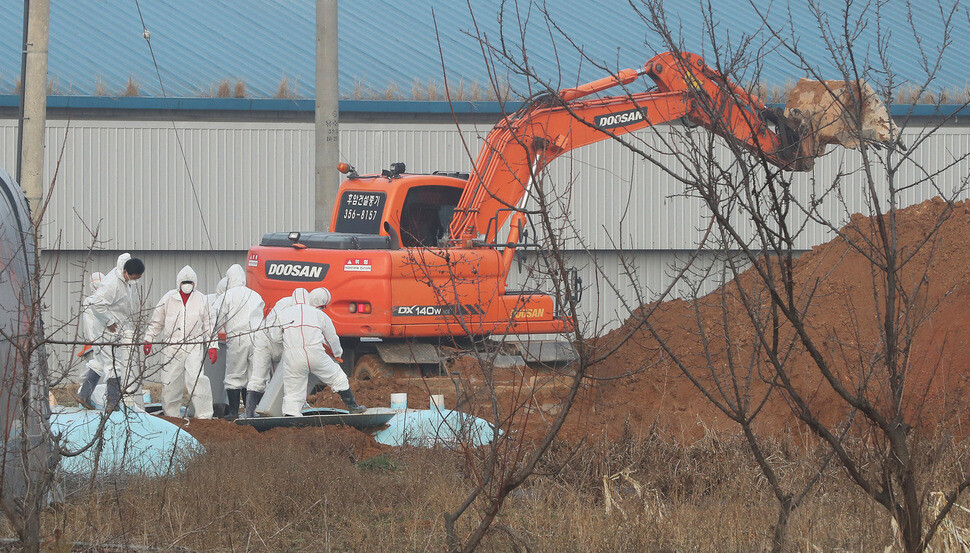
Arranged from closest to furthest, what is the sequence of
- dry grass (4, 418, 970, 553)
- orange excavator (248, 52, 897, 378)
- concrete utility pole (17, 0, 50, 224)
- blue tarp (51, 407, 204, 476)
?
dry grass (4, 418, 970, 553), blue tarp (51, 407, 204, 476), concrete utility pole (17, 0, 50, 224), orange excavator (248, 52, 897, 378)

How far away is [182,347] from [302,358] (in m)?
1.32

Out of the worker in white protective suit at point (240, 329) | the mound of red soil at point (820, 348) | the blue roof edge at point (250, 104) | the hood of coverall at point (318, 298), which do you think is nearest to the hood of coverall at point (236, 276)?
the worker in white protective suit at point (240, 329)

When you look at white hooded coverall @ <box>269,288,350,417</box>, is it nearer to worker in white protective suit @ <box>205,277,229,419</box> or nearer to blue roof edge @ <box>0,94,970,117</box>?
worker in white protective suit @ <box>205,277,229,419</box>

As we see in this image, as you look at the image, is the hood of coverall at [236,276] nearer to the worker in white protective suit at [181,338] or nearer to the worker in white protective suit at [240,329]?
the worker in white protective suit at [240,329]

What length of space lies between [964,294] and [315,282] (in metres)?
7.14

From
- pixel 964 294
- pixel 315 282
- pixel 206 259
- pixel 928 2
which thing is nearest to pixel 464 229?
pixel 315 282

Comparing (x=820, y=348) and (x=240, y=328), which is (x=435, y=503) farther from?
(x=820, y=348)

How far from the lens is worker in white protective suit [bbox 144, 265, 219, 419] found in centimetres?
1078

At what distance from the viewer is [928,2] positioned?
25844mm

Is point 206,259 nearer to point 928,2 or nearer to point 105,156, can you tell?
point 105,156

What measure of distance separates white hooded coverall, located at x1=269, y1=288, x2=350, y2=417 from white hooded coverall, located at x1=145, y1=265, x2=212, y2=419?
0.93 meters

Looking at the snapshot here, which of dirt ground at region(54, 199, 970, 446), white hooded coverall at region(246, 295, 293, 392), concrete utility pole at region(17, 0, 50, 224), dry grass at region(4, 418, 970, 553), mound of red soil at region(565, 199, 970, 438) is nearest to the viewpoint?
dry grass at region(4, 418, 970, 553)

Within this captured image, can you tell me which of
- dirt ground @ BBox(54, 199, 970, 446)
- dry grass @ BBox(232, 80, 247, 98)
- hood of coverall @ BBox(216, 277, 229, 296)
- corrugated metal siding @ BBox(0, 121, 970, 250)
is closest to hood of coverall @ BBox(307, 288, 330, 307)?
hood of coverall @ BBox(216, 277, 229, 296)

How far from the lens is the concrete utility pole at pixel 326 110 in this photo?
14.2 m
